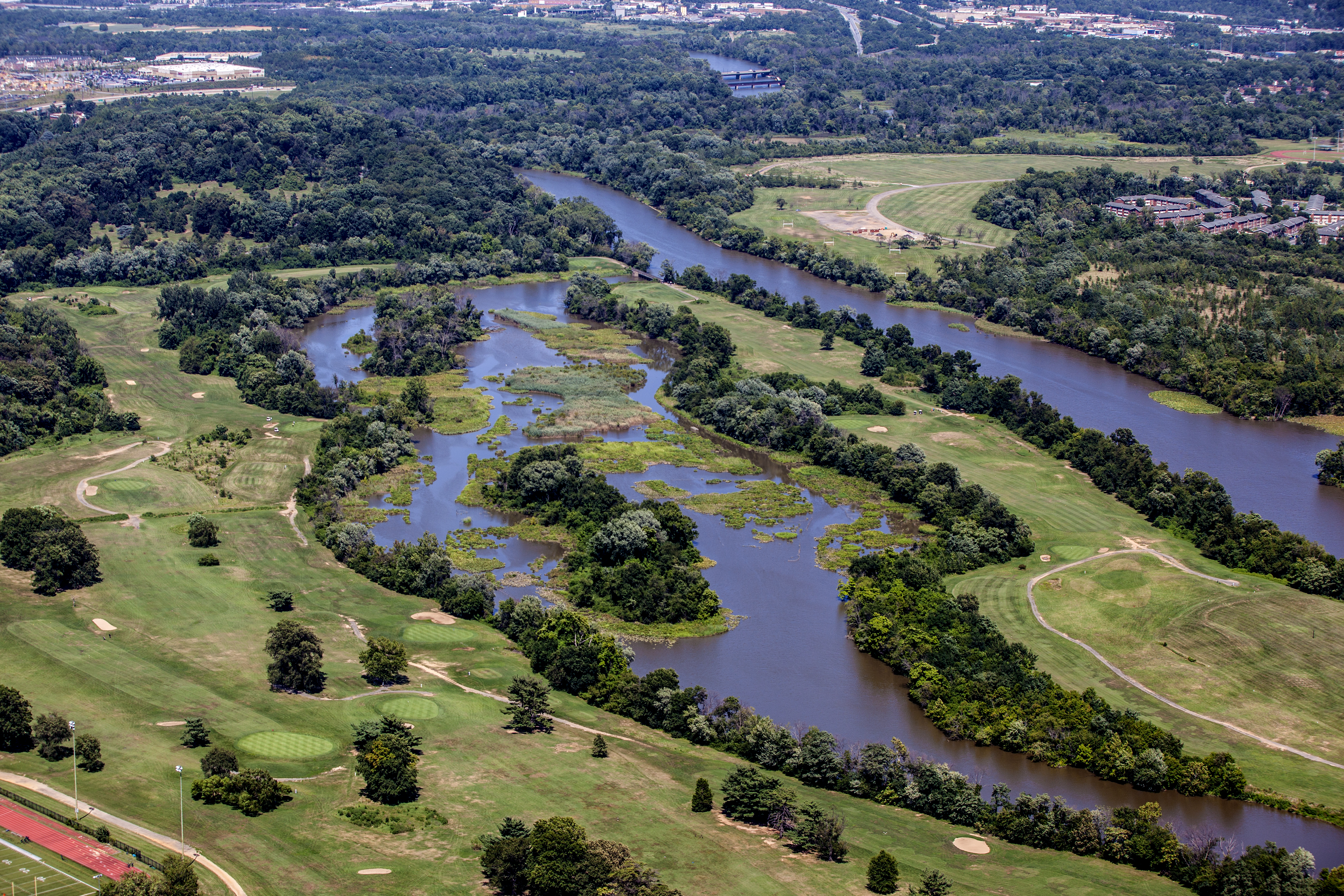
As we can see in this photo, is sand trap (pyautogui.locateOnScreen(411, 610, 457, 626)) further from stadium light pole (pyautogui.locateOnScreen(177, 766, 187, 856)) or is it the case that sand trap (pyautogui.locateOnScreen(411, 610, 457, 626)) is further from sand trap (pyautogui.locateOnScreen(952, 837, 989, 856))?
sand trap (pyautogui.locateOnScreen(952, 837, 989, 856))

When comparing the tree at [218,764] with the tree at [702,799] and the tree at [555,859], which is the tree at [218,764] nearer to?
the tree at [555,859]

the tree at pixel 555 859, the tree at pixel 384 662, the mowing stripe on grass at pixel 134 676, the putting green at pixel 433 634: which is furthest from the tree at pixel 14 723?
the tree at pixel 555 859

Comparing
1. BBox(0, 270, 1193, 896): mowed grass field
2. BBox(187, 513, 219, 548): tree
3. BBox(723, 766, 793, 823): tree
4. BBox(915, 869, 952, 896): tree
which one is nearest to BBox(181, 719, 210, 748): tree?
BBox(0, 270, 1193, 896): mowed grass field

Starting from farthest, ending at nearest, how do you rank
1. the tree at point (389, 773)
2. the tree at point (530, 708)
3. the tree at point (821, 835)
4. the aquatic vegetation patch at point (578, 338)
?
the aquatic vegetation patch at point (578, 338), the tree at point (530, 708), the tree at point (389, 773), the tree at point (821, 835)

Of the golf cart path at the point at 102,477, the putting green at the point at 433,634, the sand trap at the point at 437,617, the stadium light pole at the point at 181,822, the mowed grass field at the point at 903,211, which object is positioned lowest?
the putting green at the point at 433,634

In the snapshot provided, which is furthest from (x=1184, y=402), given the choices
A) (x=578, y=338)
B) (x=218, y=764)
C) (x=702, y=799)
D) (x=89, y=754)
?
(x=89, y=754)

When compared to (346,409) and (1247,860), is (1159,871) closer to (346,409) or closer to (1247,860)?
(1247,860)

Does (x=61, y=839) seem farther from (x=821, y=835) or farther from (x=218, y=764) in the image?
(x=821, y=835)
